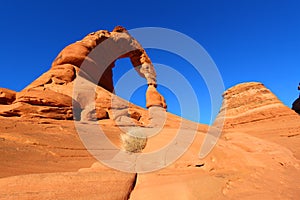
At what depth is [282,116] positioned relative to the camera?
26.0 metres

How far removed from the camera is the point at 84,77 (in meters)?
20.0

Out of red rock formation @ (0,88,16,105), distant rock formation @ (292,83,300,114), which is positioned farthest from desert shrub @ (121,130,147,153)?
distant rock formation @ (292,83,300,114)

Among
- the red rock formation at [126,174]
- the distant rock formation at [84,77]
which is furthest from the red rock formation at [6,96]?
the red rock formation at [126,174]

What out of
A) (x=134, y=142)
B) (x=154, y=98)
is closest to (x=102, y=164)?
(x=134, y=142)

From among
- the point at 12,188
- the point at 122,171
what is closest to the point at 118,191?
the point at 122,171

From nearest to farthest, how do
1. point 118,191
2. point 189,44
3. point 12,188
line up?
point 12,188, point 118,191, point 189,44

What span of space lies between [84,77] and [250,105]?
22.8 metres

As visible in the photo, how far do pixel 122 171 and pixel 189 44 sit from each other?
35.3 ft

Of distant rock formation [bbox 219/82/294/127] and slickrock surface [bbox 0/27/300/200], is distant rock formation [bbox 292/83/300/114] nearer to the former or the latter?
distant rock formation [bbox 219/82/294/127]

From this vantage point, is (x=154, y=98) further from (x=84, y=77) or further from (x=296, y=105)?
(x=296, y=105)

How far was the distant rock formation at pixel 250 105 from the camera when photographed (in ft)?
90.7

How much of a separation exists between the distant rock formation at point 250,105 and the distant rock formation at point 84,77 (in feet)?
41.1

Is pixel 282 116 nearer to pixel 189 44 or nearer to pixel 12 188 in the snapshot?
pixel 189 44

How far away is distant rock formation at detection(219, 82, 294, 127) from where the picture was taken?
1088 inches
